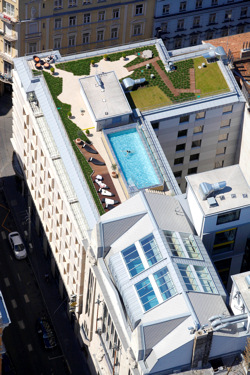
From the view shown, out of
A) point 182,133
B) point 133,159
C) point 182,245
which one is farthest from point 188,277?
point 182,133

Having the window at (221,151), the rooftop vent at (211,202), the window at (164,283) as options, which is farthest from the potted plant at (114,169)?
the window at (221,151)

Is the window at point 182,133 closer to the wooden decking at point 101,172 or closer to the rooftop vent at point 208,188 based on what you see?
the wooden decking at point 101,172

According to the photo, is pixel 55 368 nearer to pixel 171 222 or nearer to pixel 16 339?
pixel 16 339

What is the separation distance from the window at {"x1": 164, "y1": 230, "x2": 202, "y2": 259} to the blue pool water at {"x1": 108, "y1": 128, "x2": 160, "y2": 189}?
1508cm

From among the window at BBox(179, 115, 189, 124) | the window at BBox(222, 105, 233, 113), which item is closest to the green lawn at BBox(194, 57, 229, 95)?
the window at BBox(222, 105, 233, 113)

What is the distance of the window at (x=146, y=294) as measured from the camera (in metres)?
156

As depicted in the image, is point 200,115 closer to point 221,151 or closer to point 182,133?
point 182,133

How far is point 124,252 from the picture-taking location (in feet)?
534

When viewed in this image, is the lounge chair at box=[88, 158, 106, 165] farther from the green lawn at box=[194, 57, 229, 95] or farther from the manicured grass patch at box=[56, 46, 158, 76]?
the green lawn at box=[194, 57, 229, 95]

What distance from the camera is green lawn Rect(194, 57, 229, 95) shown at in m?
190

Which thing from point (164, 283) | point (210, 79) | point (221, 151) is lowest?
point (164, 283)

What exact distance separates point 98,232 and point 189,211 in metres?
16.7

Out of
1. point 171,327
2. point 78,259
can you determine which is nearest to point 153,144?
point 78,259

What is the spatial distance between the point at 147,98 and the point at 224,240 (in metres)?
33.2
